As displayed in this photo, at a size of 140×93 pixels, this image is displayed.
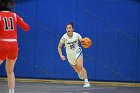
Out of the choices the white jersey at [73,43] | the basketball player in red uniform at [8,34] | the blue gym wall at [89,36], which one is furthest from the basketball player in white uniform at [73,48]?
the basketball player in red uniform at [8,34]

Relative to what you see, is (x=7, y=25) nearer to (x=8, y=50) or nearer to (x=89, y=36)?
(x=8, y=50)

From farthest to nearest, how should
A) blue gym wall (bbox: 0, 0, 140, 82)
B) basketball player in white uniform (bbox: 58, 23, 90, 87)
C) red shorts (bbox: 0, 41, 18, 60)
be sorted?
blue gym wall (bbox: 0, 0, 140, 82)
basketball player in white uniform (bbox: 58, 23, 90, 87)
red shorts (bbox: 0, 41, 18, 60)

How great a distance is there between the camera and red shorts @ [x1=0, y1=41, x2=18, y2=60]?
23.0 ft

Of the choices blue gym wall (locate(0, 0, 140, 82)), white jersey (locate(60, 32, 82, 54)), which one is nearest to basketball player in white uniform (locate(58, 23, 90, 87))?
white jersey (locate(60, 32, 82, 54))

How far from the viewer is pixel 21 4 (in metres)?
11.4

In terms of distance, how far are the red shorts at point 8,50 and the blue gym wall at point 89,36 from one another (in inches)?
166

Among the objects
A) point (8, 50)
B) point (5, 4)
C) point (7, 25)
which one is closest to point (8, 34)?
point (7, 25)

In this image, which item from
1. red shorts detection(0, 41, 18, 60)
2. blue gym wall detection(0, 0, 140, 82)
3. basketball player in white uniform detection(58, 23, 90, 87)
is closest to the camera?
red shorts detection(0, 41, 18, 60)

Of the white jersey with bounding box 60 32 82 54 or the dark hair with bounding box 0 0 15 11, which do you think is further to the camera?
the white jersey with bounding box 60 32 82 54

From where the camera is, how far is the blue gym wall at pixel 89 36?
10875 millimetres

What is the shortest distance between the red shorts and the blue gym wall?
4218 millimetres

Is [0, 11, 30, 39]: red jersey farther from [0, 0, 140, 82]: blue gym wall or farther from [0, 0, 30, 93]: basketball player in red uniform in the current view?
[0, 0, 140, 82]: blue gym wall

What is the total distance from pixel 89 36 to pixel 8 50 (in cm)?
436

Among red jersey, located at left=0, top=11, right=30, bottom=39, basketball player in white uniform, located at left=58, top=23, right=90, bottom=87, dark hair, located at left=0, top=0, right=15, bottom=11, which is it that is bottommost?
basketball player in white uniform, located at left=58, top=23, right=90, bottom=87
